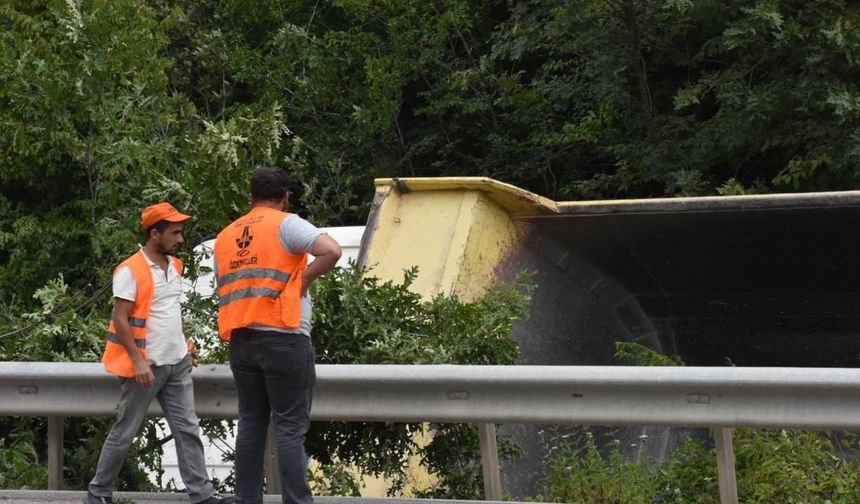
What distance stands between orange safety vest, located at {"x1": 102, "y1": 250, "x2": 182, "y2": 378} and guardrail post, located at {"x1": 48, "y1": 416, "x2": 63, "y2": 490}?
1.99ft

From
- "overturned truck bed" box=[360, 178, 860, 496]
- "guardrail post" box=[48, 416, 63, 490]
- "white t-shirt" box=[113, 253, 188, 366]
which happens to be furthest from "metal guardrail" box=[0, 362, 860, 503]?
"overturned truck bed" box=[360, 178, 860, 496]

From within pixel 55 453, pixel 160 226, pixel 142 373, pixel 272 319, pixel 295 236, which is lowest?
pixel 55 453

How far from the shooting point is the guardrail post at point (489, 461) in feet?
16.4

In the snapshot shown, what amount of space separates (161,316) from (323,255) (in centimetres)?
86

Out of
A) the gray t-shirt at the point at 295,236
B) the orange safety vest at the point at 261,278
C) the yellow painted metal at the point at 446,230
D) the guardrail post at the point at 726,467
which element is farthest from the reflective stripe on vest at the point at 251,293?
the yellow painted metal at the point at 446,230

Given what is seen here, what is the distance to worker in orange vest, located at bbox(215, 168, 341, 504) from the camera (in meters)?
4.58

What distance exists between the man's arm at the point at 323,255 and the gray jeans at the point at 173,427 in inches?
32.1

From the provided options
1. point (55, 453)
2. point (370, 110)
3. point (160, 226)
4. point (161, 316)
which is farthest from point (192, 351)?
point (370, 110)

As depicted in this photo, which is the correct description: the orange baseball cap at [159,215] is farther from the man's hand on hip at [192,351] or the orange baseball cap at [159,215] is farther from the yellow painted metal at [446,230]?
the yellow painted metal at [446,230]

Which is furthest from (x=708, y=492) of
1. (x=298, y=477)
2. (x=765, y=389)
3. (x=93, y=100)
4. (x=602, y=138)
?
(x=602, y=138)

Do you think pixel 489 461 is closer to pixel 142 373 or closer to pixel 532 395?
pixel 532 395

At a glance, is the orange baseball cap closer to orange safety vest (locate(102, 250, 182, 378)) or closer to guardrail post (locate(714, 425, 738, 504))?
orange safety vest (locate(102, 250, 182, 378))

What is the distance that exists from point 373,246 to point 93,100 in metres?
2.29

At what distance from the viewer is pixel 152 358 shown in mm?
4996
